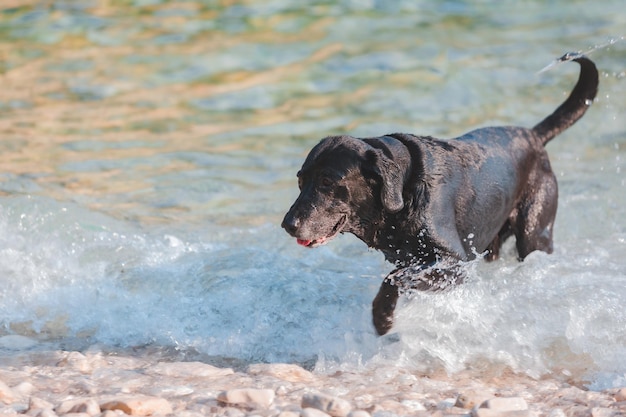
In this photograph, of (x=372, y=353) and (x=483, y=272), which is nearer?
(x=372, y=353)

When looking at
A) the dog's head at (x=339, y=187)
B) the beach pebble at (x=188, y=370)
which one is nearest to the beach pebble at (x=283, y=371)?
the beach pebble at (x=188, y=370)

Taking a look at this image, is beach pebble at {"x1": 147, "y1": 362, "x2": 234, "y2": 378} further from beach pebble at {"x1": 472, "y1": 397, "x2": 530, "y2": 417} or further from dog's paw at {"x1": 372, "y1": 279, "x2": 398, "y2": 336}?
beach pebble at {"x1": 472, "y1": 397, "x2": 530, "y2": 417}

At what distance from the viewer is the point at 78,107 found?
431 inches

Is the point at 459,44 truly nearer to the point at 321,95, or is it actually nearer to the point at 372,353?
the point at 321,95

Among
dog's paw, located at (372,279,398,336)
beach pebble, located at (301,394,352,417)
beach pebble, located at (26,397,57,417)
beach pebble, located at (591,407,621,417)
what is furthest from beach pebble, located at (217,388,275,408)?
beach pebble, located at (591,407,621,417)

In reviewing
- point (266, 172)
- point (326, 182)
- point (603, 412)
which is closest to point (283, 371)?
point (326, 182)

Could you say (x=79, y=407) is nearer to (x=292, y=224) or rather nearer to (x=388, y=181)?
(x=292, y=224)

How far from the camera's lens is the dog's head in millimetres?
4723

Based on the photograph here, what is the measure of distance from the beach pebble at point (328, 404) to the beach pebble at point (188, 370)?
730 millimetres

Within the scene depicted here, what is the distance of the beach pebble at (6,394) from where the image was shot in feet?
13.1

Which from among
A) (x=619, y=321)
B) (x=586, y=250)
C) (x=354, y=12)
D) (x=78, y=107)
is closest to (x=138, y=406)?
(x=619, y=321)

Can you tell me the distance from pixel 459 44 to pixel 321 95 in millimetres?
2318

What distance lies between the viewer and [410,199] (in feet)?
16.3

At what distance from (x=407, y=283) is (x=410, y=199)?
44cm
